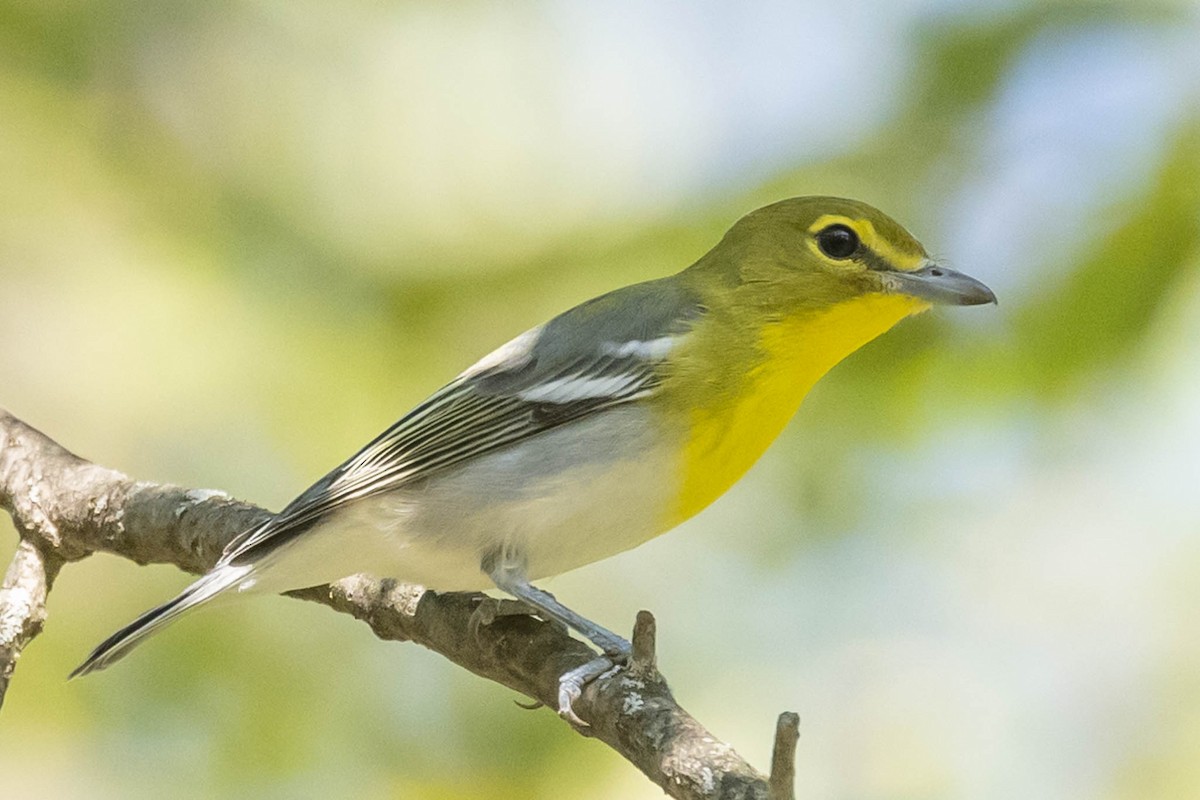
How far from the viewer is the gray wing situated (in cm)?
381

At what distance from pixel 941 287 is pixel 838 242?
36cm

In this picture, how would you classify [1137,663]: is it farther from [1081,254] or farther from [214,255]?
[214,255]

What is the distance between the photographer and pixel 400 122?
20.4 feet

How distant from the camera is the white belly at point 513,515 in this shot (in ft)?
12.1

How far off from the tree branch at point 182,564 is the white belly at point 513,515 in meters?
0.18

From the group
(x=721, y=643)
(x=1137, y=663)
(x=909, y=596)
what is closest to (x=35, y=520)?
(x=721, y=643)

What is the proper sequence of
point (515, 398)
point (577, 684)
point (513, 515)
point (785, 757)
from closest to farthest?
point (785, 757) < point (577, 684) < point (513, 515) < point (515, 398)

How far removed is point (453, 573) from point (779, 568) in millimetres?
2055

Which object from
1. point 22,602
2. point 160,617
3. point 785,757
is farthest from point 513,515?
point 785,757

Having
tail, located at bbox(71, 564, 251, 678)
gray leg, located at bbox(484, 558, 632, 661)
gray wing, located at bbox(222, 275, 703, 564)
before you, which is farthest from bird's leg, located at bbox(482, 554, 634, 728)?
tail, located at bbox(71, 564, 251, 678)

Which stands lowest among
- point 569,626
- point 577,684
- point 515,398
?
point 577,684

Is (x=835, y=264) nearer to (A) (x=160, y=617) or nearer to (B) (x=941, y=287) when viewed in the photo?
(B) (x=941, y=287)

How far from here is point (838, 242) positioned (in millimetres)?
4238

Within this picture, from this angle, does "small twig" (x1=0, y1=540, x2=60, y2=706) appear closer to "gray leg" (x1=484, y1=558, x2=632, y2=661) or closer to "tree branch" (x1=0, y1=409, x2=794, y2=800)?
"tree branch" (x1=0, y1=409, x2=794, y2=800)
